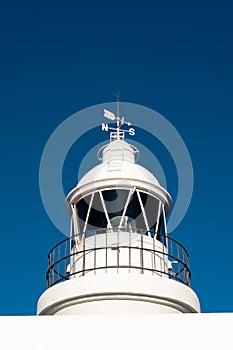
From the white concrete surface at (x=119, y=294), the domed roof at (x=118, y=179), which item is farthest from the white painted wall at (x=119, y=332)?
the domed roof at (x=118, y=179)

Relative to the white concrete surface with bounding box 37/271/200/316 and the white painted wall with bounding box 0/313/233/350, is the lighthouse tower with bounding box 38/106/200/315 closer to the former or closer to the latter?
the white concrete surface with bounding box 37/271/200/316

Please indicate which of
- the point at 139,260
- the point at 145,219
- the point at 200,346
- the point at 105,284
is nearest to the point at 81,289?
the point at 105,284

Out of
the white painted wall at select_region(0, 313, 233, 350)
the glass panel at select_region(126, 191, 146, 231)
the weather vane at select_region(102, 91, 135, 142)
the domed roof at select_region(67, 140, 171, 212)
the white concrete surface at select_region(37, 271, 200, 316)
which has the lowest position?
the white painted wall at select_region(0, 313, 233, 350)

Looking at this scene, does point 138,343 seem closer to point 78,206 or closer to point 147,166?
point 78,206

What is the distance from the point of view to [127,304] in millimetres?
6609

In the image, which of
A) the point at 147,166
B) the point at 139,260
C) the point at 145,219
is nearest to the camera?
the point at 139,260

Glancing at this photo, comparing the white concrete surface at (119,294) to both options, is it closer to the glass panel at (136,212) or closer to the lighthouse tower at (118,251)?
the lighthouse tower at (118,251)

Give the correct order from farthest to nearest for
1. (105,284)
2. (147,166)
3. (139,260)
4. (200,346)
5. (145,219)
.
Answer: (147,166) → (145,219) → (139,260) → (105,284) → (200,346)

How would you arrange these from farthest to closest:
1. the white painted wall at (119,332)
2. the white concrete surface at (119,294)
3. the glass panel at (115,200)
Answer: the glass panel at (115,200) → the white concrete surface at (119,294) → the white painted wall at (119,332)

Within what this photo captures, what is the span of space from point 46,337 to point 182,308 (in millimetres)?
2178

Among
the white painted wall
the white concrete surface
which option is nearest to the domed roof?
the white concrete surface

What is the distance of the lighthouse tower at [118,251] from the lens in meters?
6.61

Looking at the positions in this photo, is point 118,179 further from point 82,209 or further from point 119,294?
point 119,294

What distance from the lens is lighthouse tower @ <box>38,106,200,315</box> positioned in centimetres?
661
